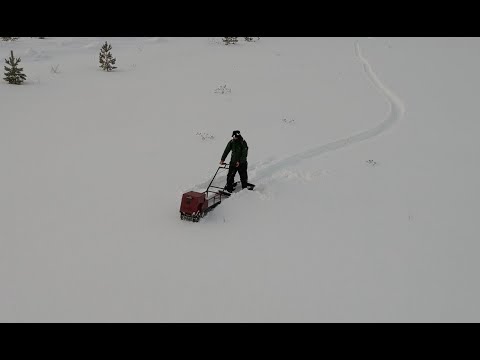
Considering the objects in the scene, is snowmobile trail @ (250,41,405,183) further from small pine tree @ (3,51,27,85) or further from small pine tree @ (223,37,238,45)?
small pine tree @ (3,51,27,85)

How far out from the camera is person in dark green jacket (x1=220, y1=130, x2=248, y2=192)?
915 centimetres

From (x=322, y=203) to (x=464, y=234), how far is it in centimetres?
283

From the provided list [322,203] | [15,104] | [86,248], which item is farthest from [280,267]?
[15,104]

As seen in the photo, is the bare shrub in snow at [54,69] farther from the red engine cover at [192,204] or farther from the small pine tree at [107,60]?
the red engine cover at [192,204]

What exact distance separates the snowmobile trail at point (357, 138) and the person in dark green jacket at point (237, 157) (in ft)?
2.11

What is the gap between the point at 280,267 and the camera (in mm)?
6613

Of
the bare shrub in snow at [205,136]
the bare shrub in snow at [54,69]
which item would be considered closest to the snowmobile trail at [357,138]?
the bare shrub in snow at [205,136]

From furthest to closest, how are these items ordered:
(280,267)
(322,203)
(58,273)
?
(322,203)
(280,267)
(58,273)

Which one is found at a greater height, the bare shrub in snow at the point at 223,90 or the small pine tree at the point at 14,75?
the bare shrub in snow at the point at 223,90

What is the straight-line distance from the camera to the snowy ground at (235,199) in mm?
5848

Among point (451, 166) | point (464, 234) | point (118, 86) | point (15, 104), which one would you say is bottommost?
point (464, 234)

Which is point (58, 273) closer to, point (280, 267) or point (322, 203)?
point (280, 267)

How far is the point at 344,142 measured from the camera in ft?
41.5

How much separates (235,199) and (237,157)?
1.00 meters
